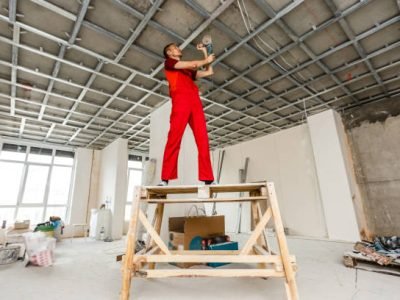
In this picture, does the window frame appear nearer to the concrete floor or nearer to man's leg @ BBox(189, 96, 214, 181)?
the concrete floor

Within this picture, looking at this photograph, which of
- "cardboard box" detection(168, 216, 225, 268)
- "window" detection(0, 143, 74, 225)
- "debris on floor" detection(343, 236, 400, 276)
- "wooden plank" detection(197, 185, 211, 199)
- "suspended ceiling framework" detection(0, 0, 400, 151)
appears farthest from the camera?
"window" detection(0, 143, 74, 225)

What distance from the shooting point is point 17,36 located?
10.5 feet

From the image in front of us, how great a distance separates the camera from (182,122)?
71.6 inches

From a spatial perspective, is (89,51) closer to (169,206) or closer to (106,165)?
(169,206)

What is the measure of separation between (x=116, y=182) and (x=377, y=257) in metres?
6.21

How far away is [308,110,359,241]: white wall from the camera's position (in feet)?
14.9

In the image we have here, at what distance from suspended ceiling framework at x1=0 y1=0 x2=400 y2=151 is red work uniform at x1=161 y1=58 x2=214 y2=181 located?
4.92 ft

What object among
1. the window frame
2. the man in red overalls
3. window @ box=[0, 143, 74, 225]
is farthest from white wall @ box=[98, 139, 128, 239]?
the man in red overalls

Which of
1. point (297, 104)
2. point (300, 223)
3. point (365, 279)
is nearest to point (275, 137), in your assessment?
point (297, 104)

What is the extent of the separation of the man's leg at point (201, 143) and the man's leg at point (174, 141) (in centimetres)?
10

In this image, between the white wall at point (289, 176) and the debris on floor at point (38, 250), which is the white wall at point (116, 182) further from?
the white wall at point (289, 176)

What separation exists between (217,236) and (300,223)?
365 cm

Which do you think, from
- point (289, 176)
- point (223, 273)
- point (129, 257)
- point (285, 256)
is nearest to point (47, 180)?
point (129, 257)

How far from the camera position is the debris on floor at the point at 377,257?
240 centimetres
